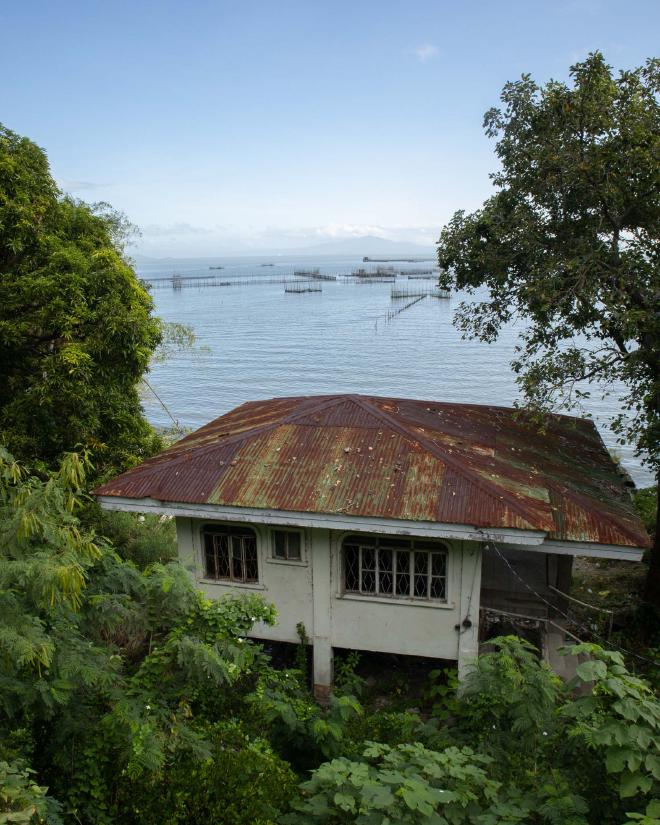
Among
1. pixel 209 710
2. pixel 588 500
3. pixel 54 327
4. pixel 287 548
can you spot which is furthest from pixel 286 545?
pixel 54 327

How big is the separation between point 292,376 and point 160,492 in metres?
44.8

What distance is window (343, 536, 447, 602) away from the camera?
410 inches

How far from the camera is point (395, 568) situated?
1059 centimetres

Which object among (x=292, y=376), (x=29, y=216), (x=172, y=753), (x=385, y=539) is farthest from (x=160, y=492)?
(x=292, y=376)

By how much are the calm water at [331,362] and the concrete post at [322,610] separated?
64.5ft

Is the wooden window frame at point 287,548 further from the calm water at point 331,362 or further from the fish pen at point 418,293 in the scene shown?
the fish pen at point 418,293

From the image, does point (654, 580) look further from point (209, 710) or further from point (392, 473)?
point (209, 710)

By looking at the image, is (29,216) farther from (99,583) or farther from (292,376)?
(292,376)

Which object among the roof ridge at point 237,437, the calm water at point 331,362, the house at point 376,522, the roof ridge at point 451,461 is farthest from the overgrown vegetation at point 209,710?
the calm water at point 331,362

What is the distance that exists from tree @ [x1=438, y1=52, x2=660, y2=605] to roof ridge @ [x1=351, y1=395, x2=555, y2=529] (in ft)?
8.12

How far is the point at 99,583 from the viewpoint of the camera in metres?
7.49

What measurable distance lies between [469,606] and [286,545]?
3203 mm

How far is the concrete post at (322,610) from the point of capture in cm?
1066

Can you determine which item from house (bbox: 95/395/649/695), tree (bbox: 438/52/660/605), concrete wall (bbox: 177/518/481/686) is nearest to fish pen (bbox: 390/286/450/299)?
tree (bbox: 438/52/660/605)
